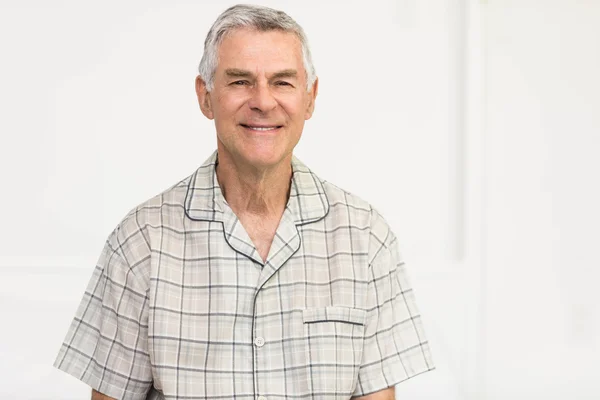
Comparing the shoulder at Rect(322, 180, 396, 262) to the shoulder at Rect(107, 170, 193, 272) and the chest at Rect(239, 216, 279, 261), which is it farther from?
the shoulder at Rect(107, 170, 193, 272)

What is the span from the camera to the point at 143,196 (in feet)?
10.5

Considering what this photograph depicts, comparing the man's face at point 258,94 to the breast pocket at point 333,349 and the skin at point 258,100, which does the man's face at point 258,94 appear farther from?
the breast pocket at point 333,349

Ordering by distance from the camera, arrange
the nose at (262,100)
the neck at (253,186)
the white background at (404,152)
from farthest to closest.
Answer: the white background at (404,152) < the neck at (253,186) < the nose at (262,100)

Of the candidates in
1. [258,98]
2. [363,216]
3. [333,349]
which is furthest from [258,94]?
[333,349]

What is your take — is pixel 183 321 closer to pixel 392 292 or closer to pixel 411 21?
pixel 392 292

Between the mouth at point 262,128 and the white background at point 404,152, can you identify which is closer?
the mouth at point 262,128

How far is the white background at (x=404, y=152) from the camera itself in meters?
3.16

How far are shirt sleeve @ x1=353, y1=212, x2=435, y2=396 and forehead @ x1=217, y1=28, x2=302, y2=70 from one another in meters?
0.39

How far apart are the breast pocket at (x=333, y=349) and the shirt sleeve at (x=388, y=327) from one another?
3cm

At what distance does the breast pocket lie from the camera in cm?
166

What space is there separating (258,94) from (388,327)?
52 centimetres

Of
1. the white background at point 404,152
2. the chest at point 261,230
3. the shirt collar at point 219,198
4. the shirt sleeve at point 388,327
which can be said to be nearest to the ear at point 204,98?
the shirt collar at point 219,198

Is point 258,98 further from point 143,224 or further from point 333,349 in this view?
point 333,349

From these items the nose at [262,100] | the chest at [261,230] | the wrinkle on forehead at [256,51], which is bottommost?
the chest at [261,230]
